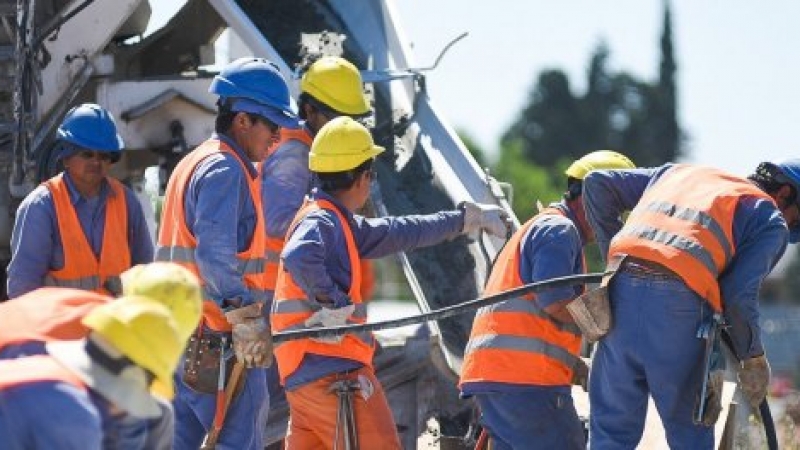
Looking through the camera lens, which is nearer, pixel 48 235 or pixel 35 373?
pixel 35 373

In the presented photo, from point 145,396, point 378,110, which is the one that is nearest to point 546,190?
point 378,110

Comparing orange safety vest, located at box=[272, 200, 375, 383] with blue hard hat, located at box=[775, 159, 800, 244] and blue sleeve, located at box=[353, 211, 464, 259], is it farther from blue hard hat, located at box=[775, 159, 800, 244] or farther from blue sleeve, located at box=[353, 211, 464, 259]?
blue hard hat, located at box=[775, 159, 800, 244]

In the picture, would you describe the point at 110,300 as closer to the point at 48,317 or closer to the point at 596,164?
the point at 48,317

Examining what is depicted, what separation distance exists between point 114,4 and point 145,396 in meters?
5.65

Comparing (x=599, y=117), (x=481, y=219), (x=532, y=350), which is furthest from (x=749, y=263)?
(x=599, y=117)

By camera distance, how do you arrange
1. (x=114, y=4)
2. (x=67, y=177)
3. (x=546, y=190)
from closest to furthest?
(x=67, y=177), (x=114, y=4), (x=546, y=190)

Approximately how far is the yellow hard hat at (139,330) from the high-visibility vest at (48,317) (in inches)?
11.3

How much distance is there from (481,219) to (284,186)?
34.2 inches

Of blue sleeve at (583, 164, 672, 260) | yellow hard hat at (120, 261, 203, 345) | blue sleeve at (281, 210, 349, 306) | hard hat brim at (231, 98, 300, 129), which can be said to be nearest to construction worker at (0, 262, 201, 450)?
yellow hard hat at (120, 261, 203, 345)

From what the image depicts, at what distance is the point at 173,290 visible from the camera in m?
5.04

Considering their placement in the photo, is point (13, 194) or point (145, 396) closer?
point (145, 396)

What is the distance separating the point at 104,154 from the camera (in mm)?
8188

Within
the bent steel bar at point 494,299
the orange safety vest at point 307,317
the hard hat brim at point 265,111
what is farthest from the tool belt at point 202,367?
the hard hat brim at point 265,111

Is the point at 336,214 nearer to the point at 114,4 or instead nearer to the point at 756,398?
the point at 756,398
